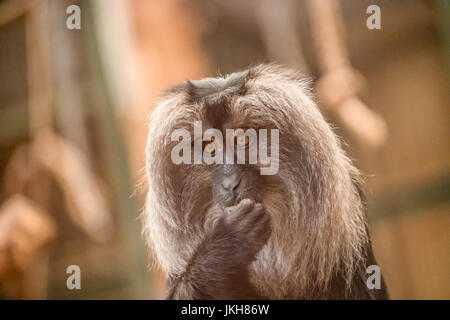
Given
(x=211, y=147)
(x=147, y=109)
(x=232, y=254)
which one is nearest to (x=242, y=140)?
(x=211, y=147)

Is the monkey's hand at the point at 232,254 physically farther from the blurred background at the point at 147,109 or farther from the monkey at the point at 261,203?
the blurred background at the point at 147,109

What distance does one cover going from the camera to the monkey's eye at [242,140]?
1747mm

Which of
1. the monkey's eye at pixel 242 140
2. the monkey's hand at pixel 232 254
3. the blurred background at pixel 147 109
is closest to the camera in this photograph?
the monkey's hand at pixel 232 254

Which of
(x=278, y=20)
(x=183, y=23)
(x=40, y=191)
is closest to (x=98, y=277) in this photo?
(x=40, y=191)

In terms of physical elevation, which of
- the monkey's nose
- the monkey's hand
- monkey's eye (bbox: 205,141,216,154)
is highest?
monkey's eye (bbox: 205,141,216,154)

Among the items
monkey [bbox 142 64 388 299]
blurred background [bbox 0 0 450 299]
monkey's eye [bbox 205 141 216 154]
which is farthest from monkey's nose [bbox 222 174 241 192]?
blurred background [bbox 0 0 450 299]

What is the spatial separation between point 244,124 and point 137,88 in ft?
4.91

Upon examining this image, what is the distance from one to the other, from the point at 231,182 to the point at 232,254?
0.22m

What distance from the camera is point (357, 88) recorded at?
2672mm

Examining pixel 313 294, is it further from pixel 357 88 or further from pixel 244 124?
pixel 357 88

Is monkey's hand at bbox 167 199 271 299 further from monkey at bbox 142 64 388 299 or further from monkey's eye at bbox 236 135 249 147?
monkey's eye at bbox 236 135 249 147

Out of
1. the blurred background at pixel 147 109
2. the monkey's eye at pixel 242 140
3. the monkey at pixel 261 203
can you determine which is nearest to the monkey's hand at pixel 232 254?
the monkey at pixel 261 203

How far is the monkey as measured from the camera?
1676mm

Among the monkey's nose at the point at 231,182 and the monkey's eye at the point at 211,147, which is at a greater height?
the monkey's eye at the point at 211,147
